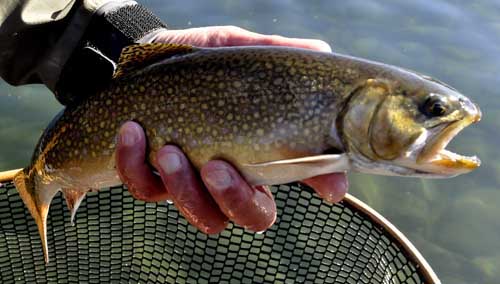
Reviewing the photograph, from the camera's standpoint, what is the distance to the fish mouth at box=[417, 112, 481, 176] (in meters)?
2.34

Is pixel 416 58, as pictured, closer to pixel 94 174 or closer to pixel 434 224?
pixel 434 224

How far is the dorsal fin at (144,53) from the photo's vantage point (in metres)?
2.75

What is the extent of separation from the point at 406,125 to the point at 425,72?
16.1 ft

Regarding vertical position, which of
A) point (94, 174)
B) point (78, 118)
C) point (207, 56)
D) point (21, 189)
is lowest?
point (21, 189)

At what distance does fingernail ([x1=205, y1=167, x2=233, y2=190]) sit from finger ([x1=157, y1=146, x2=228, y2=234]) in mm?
148

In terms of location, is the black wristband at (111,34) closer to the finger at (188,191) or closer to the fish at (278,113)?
the fish at (278,113)

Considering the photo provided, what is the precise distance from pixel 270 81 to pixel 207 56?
34cm

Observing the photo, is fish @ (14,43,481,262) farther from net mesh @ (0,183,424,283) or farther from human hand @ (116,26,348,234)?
net mesh @ (0,183,424,283)

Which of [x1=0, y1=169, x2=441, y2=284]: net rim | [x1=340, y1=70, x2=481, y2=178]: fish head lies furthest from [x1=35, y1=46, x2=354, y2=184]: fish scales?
[x1=0, y1=169, x2=441, y2=284]: net rim

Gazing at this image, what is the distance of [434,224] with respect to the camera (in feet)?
17.4

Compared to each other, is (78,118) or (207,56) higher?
(207,56)

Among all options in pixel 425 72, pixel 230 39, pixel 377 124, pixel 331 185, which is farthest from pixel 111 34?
pixel 425 72

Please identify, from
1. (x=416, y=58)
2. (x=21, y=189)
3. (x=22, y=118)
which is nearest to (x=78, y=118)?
(x=21, y=189)

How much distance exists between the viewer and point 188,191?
2723 mm
